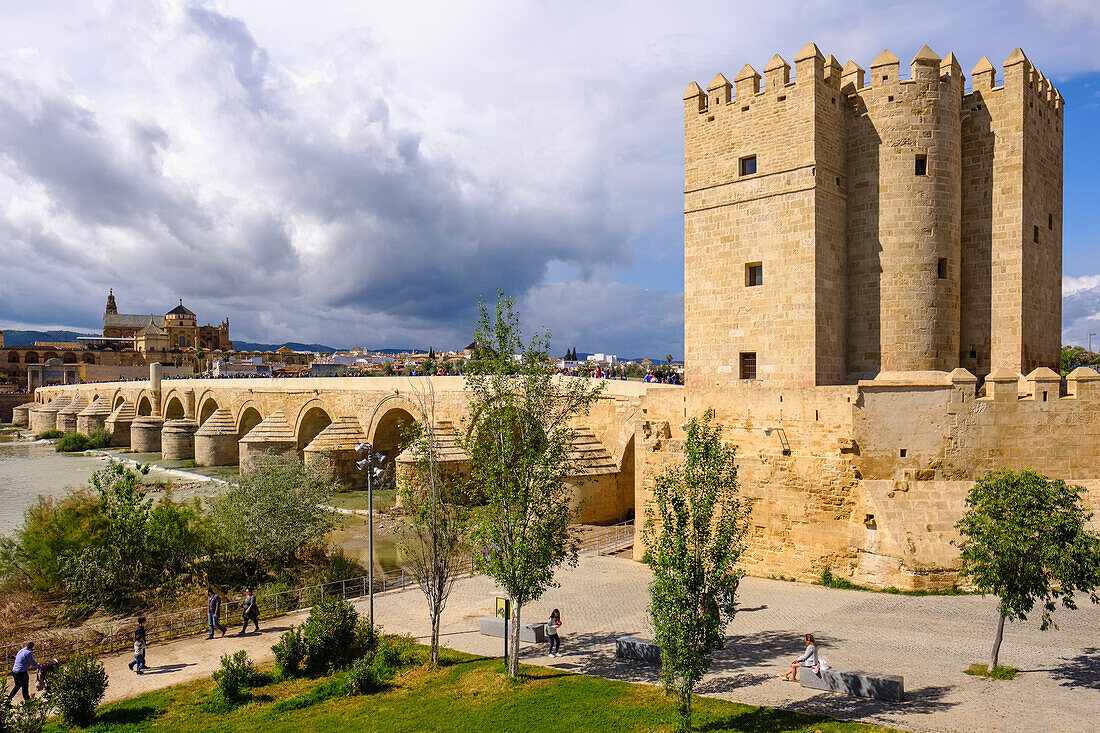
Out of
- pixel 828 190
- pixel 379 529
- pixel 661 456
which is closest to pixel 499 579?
pixel 661 456

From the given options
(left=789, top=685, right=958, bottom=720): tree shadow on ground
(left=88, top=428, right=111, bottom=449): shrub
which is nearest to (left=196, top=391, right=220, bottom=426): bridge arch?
(left=88, top=428, right=111, bottom=449): shrub

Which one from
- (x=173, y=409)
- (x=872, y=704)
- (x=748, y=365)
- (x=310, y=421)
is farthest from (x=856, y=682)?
(x=173, y=409)

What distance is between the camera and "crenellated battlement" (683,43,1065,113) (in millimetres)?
15148

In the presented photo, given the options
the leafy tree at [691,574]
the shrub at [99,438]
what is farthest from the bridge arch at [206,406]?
the leafy tree at [691,574]

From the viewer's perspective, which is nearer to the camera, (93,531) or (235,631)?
(235,631)

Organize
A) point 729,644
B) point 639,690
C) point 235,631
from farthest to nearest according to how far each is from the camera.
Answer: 1. point 235,631
2. point 729,644
3. point 639,690

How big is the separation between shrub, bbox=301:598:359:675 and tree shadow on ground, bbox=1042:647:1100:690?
33.8 ft

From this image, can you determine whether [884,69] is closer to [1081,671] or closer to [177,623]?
[1081,671]

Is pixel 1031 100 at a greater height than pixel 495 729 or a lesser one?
greater

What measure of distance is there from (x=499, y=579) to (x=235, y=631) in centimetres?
599

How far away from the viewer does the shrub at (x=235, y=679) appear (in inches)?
378

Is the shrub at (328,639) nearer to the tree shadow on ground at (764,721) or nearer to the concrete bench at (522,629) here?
the concrete bench at (522,629)

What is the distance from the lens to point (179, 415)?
5253 cm

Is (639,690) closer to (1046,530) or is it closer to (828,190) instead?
(1046,530)
